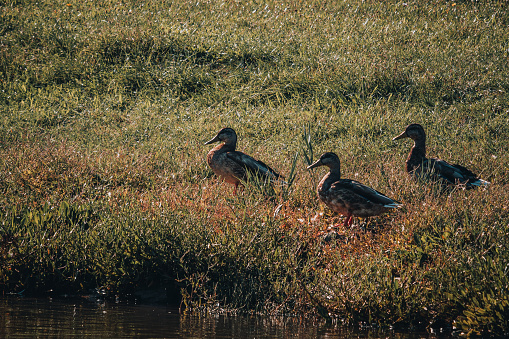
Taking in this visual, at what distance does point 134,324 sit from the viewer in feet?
20.9

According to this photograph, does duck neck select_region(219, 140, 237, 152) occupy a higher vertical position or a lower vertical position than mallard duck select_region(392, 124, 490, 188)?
higher

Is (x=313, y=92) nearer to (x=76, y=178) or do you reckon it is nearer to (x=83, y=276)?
(x=76, y=178)

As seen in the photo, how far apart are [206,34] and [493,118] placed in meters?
8.57

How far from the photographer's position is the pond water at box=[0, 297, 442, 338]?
594 cm

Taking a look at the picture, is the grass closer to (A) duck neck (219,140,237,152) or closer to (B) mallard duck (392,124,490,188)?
(B) mallard duck (392,124,490,188)

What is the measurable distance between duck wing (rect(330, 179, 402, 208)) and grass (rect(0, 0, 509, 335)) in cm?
28

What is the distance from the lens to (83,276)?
25.1ft

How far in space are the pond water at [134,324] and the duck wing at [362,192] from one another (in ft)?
6.16

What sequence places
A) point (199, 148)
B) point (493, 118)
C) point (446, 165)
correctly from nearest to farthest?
point (446, 165), point (199, 148), point (493, 118)

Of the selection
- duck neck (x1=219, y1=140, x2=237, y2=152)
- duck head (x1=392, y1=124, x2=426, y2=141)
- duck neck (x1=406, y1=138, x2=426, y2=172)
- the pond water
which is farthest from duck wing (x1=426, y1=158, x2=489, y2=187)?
the pond water

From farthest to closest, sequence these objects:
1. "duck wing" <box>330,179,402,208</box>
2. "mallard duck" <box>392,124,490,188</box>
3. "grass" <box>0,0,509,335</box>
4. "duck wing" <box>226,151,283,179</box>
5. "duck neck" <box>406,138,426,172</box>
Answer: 1. "duck neck" <box>406,138,426,172</box>
2. "duck wing" <box>226,151,283,179</box>
3. "mallard duck" <box>392,124,490,188</box>
4. "duck wing" <box>330,179,402,208</box>
5. "grass" <box>0,0,509,335</box>

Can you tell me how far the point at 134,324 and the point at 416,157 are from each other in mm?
5486

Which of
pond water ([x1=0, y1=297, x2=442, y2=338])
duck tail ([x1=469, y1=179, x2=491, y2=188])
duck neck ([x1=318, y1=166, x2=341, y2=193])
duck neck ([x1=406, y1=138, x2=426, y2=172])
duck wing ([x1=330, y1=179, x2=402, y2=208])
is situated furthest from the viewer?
duck neck ([x1=406, y1=138, x2=426, y2=172])

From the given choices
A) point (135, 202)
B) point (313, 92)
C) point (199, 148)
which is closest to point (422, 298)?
point (135, 202)
